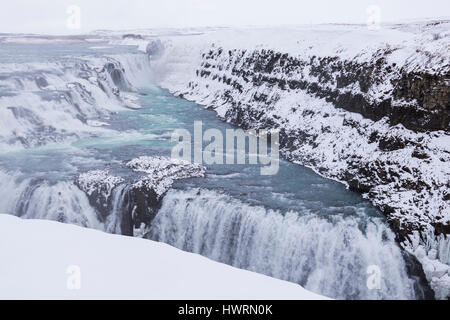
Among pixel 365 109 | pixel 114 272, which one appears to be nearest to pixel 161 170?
pixel 365 109

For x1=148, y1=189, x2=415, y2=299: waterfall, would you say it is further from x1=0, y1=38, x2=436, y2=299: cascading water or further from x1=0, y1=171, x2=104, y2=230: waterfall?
x1=0, y1=171, x2=104, y2=230: waterfall

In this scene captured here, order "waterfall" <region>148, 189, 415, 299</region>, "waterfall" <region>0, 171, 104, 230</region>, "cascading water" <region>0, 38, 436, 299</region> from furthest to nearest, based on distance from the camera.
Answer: "waterfall" <region>0, 171, 104, 230</region>, "cascading water" <region>0, 38, 436, 299</region>, "waterfall" <region>148, 189, 415, 299</region>

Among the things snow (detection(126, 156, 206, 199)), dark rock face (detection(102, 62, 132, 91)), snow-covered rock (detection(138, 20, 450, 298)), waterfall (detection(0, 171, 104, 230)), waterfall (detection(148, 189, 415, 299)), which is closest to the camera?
waterfall (detection(148, 189, 415, 299))

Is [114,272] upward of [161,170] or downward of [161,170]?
upward

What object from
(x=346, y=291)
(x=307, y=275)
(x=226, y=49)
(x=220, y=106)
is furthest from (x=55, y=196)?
(x=226, y=49)

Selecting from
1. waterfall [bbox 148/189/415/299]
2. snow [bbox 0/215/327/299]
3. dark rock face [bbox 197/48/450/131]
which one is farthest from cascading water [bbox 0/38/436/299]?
snow [bbox 0/215/327/299]

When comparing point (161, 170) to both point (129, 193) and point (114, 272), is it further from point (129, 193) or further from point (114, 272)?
point (114, 272)
